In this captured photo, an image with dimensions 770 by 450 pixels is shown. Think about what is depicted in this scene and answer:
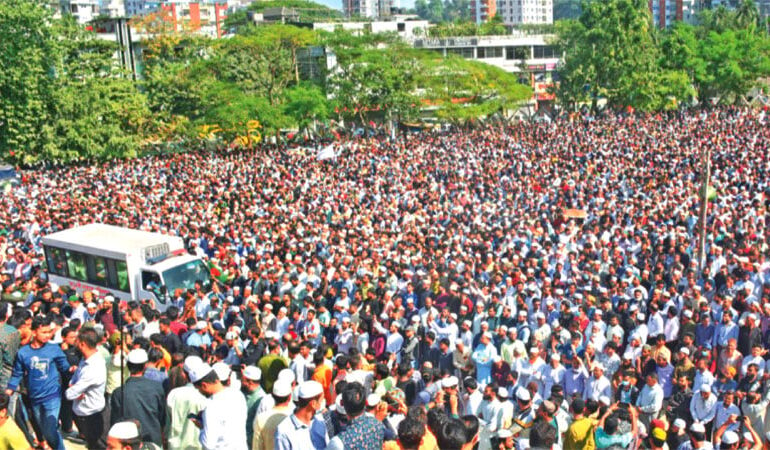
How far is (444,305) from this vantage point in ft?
31.2

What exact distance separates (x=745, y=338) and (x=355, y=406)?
16.6 ft

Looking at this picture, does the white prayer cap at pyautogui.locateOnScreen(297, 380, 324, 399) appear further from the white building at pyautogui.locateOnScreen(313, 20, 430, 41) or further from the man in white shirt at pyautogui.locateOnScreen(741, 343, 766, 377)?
the white building at pyautogui.locateOnScreen(313, 20, 430, 41)

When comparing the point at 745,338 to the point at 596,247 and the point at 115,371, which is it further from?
the point at 115,371

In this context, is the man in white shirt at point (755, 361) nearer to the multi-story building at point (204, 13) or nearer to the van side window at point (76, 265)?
the van side window at point (76, 265)

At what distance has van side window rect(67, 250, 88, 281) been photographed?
12078mm

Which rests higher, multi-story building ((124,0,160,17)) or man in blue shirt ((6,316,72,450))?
multi-story building ((124,0,160,17))

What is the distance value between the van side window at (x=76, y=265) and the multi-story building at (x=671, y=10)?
10301cm

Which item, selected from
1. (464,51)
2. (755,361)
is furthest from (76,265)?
(464,51)

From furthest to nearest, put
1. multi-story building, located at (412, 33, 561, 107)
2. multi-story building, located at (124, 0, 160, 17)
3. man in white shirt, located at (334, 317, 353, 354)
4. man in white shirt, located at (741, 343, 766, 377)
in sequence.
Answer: multi-story building, located at (124, 0, 160, 17)
multi-story building, located at (412, 33, 561, 107)
man in white shirt, located at (334, 317, 353, 354)
man in white shirt, located at (741, 343, 766, 377)

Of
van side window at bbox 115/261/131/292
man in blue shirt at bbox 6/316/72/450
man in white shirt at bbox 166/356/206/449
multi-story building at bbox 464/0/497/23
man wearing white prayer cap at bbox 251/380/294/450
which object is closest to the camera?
man wearing white prayer cap at bbox 251/380/294/450

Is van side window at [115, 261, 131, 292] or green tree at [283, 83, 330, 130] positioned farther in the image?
green tree at [283, 83, 330, 130]

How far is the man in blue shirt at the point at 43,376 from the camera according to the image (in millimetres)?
5539

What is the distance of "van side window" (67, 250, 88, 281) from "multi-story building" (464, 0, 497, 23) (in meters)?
119

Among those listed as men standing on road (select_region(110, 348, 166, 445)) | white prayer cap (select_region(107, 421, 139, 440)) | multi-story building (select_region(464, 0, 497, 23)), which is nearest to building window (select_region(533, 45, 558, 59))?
men standing on road (select_region(110, 348, 166, 445))
